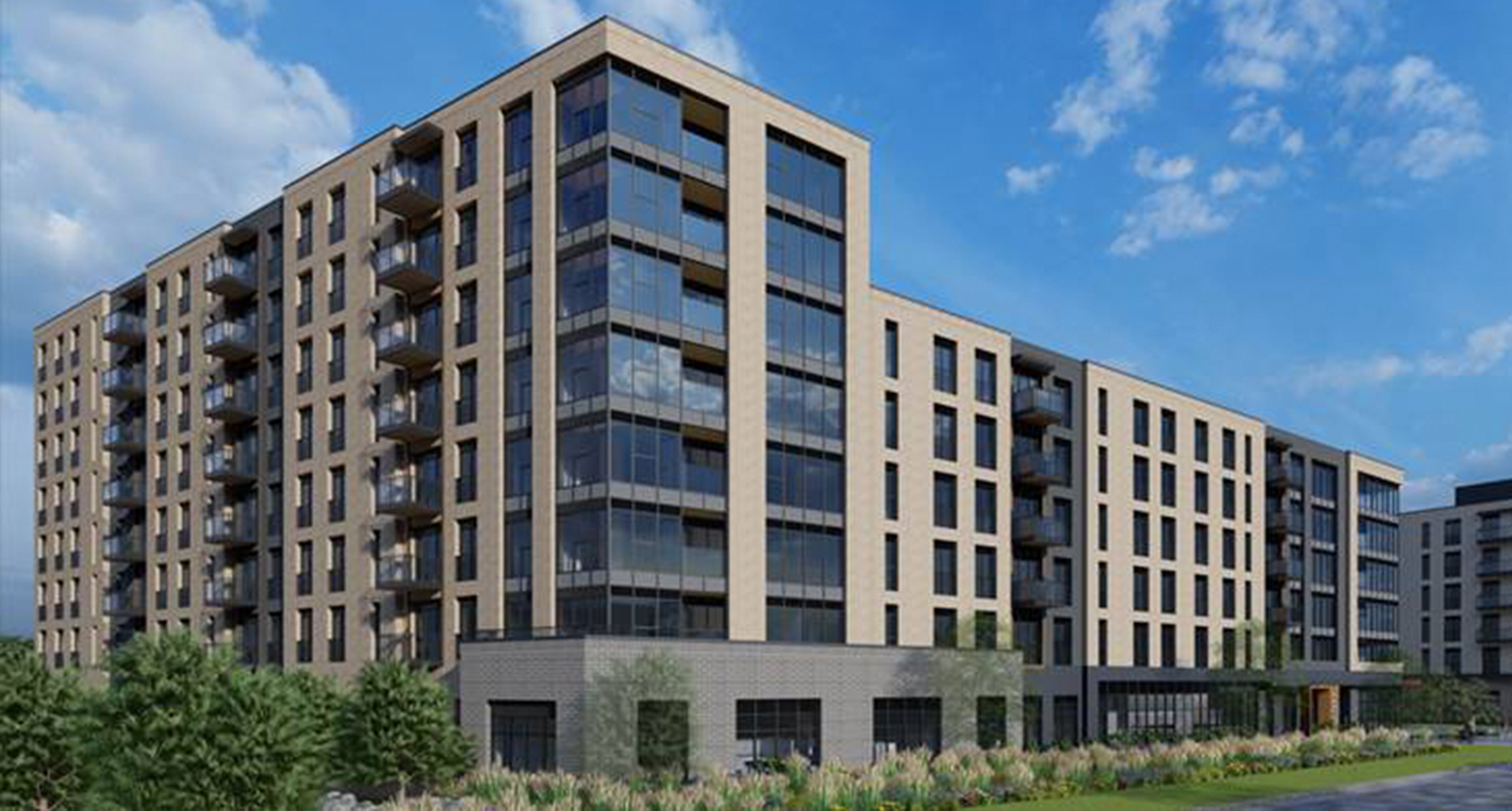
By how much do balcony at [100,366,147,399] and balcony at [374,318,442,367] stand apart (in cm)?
2464

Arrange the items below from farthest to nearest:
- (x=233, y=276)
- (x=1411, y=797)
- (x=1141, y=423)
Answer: (x=1141, y=423) → (x=233, y=276) → (x=1411, y=797)

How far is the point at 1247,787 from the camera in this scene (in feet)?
128

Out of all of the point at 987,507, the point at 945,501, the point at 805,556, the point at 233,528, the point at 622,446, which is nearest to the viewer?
the point at 622,446

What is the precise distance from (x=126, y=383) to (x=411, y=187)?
97.2ft

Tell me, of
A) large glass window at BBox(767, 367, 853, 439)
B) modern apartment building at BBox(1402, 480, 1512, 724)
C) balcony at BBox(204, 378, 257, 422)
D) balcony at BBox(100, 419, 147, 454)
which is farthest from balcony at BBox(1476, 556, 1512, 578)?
balcony at BBox(100, 419, 147, 454)

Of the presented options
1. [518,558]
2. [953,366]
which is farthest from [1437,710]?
[518,558]

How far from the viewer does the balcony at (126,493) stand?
222 feet

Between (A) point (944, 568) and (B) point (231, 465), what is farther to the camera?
(B) point (231, 465)

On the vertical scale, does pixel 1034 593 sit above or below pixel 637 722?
above

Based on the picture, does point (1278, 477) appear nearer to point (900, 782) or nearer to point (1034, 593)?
point (1034, 593)

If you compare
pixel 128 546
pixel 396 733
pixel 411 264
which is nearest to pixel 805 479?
pixel 411 264

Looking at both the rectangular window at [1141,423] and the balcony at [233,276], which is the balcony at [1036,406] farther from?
the balcony at [233,276]

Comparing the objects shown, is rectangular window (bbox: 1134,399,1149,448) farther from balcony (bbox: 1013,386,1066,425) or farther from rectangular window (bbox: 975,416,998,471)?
rectangular window (bbox: 975,416,998,471)

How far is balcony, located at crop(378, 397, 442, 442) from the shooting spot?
48188mm
